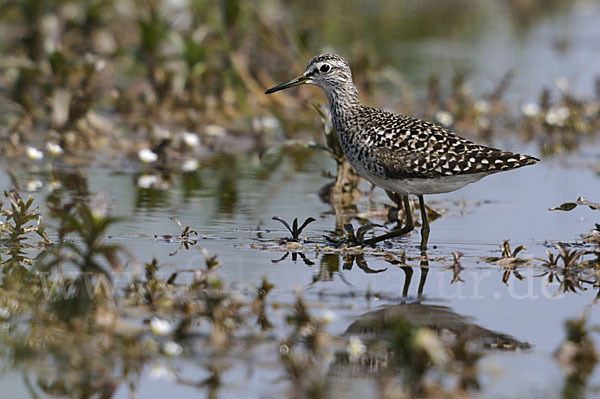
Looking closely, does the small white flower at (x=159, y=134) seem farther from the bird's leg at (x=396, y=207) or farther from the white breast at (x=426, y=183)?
the white breast at (x=426, y=183)

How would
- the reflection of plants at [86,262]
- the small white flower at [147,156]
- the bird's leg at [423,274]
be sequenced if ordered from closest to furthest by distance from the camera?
the reflection of plants at [86,262] < the bird's leg at [423,274] < the small white flower at [147,156]

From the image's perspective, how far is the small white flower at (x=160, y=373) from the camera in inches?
205

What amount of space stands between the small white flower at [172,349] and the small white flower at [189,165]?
6169mm

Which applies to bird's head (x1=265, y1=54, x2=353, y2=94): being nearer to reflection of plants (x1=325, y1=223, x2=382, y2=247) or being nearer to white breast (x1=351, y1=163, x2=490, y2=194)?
white breast (x1=351, y1=163, x2=490, y2=194)

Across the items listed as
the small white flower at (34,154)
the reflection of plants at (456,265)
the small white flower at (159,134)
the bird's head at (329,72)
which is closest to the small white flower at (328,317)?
the reflection of plants at (456,265)

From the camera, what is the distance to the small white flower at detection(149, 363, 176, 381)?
521cm

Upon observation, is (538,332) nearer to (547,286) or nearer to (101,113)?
(547,286)

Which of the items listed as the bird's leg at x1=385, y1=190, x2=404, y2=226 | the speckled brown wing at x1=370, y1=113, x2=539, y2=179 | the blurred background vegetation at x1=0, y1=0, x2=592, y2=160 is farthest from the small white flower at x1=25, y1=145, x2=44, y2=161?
the speckled brown wing at x1=370, y1=113, x2=539, y2=179

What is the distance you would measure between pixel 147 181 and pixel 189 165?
1081 millimetres

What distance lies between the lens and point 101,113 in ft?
46.3

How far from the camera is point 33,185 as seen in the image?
33.2ft

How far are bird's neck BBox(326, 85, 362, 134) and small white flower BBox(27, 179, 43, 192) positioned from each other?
3064 millimetres

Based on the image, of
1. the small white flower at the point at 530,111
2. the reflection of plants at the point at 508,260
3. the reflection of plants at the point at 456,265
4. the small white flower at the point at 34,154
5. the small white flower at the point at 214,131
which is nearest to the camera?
the reflection of plants at the point at 456,265

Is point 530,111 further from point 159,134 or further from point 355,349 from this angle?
point 355,349
